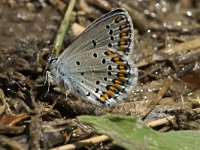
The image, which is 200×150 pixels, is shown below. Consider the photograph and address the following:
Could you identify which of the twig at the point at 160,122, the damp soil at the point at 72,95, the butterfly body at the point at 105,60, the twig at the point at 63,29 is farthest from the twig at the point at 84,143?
the twig at the point at 63,29

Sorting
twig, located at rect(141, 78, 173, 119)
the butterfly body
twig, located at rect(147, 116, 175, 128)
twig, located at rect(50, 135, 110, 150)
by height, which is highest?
the butterfly body

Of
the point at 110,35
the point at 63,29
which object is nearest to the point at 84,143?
the point at 110,35

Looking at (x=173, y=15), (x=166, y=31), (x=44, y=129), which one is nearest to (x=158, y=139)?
(x=44, y=129)

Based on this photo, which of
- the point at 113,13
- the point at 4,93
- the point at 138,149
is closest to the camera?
the point at 138,149

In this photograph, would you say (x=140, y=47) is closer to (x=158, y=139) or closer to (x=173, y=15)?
(x=173, y=15)

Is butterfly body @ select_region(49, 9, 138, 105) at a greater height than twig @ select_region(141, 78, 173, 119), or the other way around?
butterfly body @ select_region(49, 9, 138, 105)

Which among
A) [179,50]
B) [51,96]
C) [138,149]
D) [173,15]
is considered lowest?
[138,149]

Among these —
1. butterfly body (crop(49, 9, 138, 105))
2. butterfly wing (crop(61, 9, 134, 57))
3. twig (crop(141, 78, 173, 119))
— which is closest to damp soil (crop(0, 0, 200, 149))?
twig (crop(141, 78, 173, 119))

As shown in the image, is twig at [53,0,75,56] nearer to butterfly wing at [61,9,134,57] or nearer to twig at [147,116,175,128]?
butterfly wing at [61,9,134,57]

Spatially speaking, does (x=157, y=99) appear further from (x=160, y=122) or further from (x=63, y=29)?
(x=63, y=29)
